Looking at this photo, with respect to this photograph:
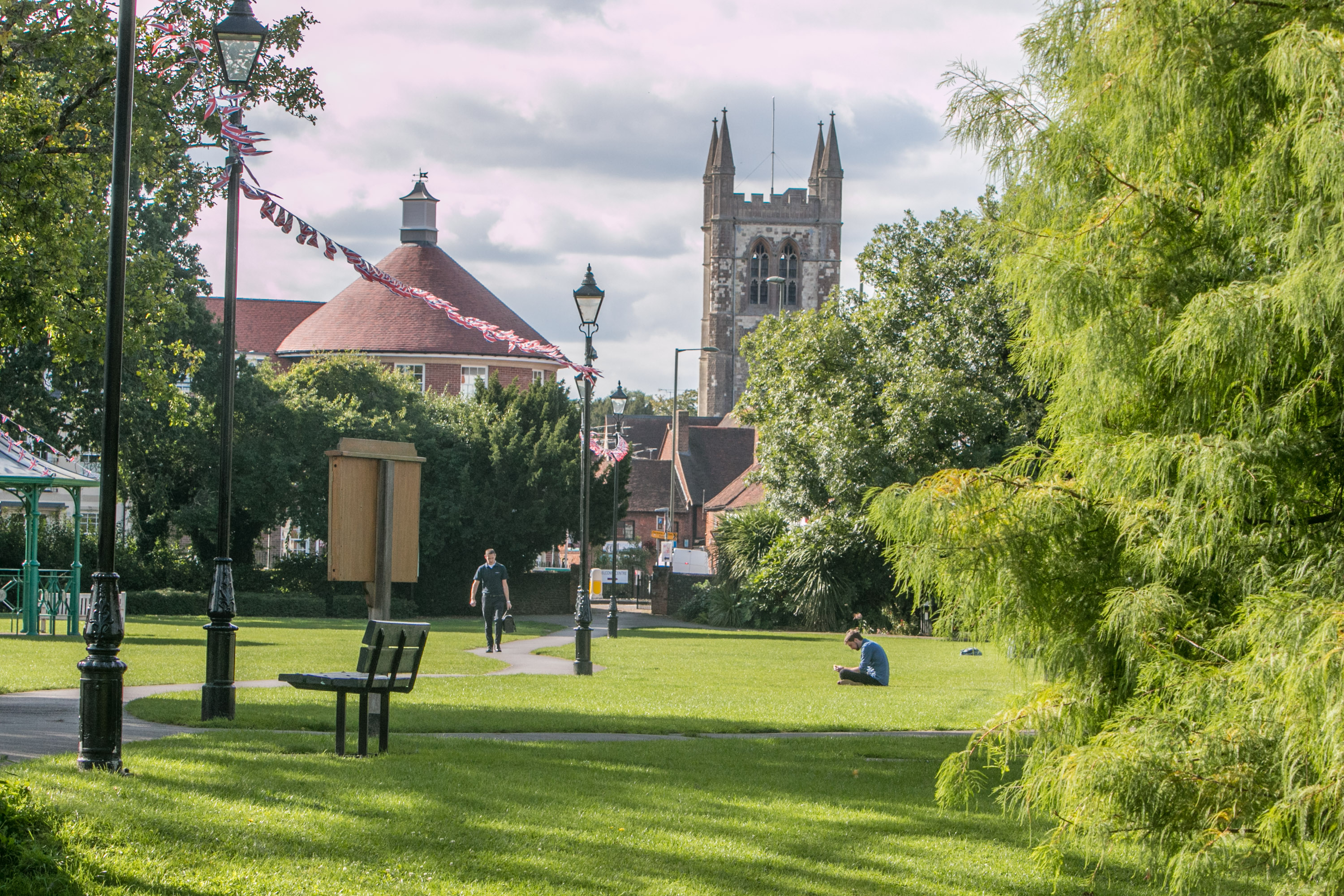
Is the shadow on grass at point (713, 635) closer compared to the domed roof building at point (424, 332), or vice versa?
the shadow on grass at point (713, 635)

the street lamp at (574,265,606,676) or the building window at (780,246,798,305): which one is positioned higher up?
the building window at (780,246,798,305)

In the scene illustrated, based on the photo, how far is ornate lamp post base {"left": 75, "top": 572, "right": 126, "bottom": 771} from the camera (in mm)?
7887

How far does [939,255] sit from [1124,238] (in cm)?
3121

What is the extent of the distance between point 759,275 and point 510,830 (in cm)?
9723

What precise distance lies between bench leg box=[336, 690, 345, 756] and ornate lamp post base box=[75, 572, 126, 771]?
1536 mm

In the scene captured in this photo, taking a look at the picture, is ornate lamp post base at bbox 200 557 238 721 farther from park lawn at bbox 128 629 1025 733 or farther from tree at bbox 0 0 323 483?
tree at bbox 0 0 323 483

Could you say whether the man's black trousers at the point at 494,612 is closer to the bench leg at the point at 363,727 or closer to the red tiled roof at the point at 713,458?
the bench leg at the point at 363,727

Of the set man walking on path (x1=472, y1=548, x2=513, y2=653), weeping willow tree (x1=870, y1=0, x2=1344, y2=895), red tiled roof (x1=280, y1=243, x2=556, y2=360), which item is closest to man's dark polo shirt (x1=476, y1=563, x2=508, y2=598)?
man walking on path (x1=472, y1=548, x2=513, y2=653)

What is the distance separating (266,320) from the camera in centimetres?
7762

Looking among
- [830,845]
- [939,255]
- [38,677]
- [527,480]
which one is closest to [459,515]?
[527,480]

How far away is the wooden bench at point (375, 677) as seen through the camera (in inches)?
358

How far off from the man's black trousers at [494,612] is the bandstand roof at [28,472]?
25.2 ft

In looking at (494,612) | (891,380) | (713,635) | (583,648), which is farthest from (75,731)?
(891,380)

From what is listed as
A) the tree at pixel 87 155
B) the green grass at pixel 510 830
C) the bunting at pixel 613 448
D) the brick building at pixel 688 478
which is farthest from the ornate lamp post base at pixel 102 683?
the brick building at pixel 688 478
